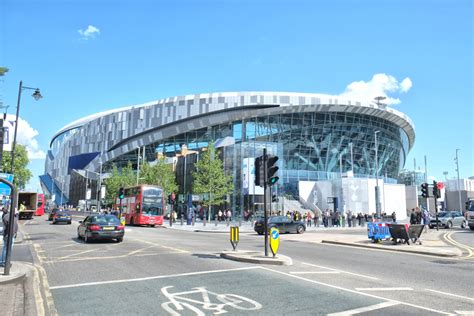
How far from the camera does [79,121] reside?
134375 millimetres

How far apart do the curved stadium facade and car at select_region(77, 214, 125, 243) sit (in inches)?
1307

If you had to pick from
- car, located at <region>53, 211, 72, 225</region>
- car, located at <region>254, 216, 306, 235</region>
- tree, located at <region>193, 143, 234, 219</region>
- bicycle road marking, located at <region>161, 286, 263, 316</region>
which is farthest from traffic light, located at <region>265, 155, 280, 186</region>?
tree, located at <region>193, 143, 234, 219</region>

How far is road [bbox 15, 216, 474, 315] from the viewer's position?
659cm

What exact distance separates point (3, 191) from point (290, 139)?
179 ft

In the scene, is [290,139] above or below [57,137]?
below

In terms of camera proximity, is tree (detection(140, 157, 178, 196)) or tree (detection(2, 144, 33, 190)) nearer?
tree (detection(2, 144, 33, 190))

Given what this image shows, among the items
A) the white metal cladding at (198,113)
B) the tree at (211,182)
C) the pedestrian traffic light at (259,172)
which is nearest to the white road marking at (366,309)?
the pedestrian traffic light at (259,172)

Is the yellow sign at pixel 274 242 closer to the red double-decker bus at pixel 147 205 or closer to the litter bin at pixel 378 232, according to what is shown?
the litter bin at pixel 378 232

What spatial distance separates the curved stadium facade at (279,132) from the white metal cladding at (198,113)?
0.18 meters

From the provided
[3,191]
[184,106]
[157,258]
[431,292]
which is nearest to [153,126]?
[184,106]

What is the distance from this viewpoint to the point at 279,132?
6769 centimetres

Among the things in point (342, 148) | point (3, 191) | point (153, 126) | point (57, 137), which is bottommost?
point (3, 191)

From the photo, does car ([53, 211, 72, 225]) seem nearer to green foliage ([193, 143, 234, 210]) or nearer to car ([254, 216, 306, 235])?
green foliage ([193, 143, 234, 210])

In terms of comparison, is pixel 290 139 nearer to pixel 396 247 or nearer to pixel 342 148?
pixel 342 148
